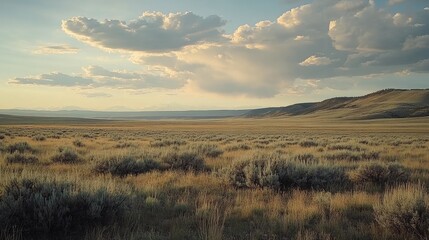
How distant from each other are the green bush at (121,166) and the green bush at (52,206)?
17.2 ft

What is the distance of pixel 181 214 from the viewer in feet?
21.7

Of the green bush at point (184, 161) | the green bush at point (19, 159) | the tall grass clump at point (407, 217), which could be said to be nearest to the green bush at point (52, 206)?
the tall grass clump at point (407, 217)

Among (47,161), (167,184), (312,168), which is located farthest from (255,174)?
(47,161)

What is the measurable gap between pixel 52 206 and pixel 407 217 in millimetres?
5364

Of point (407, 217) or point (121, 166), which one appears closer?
point (407, 217)

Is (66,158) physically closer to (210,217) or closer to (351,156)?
(210,217)

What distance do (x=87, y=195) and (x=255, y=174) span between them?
15.5 ft

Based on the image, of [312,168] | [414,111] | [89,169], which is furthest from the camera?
[414,111]

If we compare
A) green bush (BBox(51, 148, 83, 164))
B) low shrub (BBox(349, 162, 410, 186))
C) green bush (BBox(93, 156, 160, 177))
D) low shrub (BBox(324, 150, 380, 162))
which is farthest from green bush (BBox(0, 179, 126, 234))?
low shrub (BBox(324, 150, 380, 162))

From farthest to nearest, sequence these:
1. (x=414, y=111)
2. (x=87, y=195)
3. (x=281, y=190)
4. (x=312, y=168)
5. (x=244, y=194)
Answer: (x=414, y=111)
(x=312, y=168)
(x=281, y=190)
(x=244, y=194)
(x=87, y=195)

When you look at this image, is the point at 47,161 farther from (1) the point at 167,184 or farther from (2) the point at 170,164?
(1) the point at 167,184

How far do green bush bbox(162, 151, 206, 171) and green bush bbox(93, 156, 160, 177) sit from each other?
1.26 metres

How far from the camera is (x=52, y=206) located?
5465 millimetres

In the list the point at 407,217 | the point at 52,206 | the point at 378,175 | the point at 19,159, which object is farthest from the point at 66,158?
the point at 407,217
